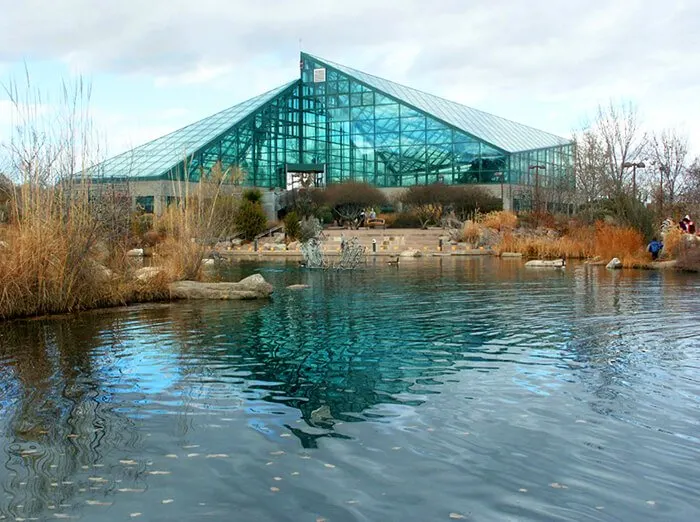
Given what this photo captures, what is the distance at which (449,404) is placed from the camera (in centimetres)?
593

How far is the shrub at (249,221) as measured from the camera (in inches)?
1553

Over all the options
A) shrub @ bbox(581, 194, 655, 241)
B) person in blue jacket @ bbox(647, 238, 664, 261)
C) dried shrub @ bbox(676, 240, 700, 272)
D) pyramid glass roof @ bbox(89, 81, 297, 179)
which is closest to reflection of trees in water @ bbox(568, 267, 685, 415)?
dried shrub @ bbox(676, 240, 700, 272)

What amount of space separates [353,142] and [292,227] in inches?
664

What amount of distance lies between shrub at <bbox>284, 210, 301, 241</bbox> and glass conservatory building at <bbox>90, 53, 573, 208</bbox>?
9731mm

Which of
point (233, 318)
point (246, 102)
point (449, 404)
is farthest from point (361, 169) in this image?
point (449, 404)

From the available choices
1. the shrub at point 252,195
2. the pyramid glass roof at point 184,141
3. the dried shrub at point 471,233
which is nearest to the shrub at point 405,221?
the dried shrub at point 471,233

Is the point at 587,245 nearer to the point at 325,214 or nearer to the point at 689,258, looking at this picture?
the point at 689,258

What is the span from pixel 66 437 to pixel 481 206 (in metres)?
41.3

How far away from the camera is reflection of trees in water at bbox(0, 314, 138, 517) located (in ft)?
14.1

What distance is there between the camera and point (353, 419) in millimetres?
5539

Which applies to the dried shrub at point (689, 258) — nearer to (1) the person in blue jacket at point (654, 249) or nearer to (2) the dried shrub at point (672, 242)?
(2) the dried shrub at point (672, 242)

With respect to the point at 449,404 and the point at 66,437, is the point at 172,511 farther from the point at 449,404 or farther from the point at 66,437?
the point at 449,404

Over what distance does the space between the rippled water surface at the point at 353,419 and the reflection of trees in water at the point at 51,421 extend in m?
0.02

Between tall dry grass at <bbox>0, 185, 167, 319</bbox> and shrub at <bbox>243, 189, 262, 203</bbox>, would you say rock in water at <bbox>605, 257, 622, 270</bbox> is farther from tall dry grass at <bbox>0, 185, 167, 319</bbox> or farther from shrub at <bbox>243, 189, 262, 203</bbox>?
shrub at <bbox>243, 189, 262, 203</bbox>
